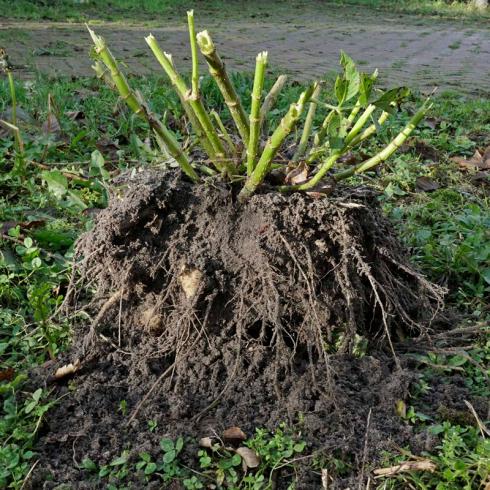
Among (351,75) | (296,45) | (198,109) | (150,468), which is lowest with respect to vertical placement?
(150,468)

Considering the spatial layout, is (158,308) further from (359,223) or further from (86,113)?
(86,113)

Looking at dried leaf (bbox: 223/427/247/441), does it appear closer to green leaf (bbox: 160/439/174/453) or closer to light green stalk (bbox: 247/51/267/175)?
green leaf (bbox: 160/439/174/453)

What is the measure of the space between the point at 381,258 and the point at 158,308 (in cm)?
82

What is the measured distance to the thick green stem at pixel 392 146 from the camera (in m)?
2.03

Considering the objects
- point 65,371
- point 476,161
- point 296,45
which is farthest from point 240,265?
point 296,45

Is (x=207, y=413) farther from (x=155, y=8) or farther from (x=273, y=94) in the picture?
(x=155, y=8)

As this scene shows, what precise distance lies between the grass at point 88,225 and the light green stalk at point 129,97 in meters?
0.36

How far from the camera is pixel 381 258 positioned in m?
2.35

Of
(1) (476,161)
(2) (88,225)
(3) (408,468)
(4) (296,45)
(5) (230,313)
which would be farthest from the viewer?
(4) (296,45)

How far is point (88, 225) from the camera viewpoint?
9.81 ft

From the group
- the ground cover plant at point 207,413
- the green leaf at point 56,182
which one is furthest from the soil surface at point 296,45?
the ground cover plant at point 207,413

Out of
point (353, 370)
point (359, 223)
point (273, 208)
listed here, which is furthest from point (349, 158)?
point (353, 370)

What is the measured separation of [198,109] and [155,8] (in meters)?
11.8

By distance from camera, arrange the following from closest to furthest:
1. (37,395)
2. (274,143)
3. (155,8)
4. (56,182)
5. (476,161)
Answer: (274,143)
(37,395)
(56,182)
(476,161)
(155,8)
